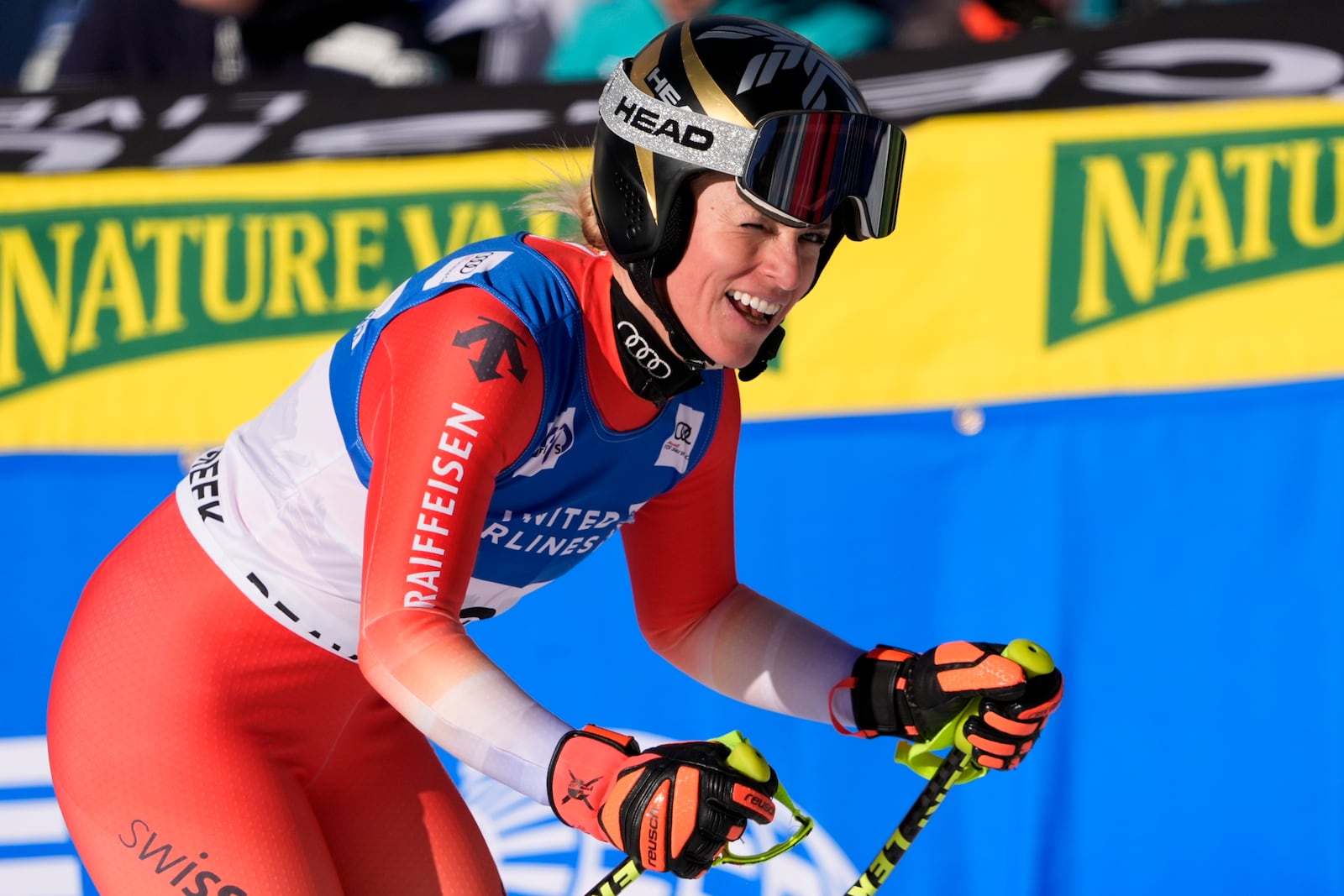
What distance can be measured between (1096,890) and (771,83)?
247cm

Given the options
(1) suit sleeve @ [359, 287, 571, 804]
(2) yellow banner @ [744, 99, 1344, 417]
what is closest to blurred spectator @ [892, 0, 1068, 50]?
(2) yellow banner @ [744, 99, 1344, 417]

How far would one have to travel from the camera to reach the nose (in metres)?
2.43

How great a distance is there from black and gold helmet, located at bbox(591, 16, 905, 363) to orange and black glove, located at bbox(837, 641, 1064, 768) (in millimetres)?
663

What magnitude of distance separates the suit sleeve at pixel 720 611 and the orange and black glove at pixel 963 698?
0.26ft

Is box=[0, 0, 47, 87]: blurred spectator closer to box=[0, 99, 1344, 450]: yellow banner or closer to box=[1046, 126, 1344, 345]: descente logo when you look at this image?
box=[0, 99, 1344, 450]: yellow banner

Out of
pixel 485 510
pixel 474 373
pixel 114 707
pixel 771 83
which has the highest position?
pixel 771 83

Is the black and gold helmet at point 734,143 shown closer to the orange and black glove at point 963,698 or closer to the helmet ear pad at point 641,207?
the helmet ear pad at point 641,207

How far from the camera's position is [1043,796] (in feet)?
13.4

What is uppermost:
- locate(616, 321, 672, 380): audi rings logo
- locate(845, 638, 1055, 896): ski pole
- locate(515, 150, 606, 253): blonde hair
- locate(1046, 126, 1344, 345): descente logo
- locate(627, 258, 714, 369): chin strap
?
locate(515, 150, 606, 253): blonde hair

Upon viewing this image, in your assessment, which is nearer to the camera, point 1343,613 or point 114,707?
point 114,707

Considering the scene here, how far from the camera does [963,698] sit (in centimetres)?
270

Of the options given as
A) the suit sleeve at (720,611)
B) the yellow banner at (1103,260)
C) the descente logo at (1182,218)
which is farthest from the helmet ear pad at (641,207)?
the descente logo at (1182,218)

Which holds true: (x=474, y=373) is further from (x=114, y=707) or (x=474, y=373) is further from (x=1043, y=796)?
(x=1043, y=796)

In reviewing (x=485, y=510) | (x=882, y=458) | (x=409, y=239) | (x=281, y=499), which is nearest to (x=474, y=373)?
(x=485, y=510)
